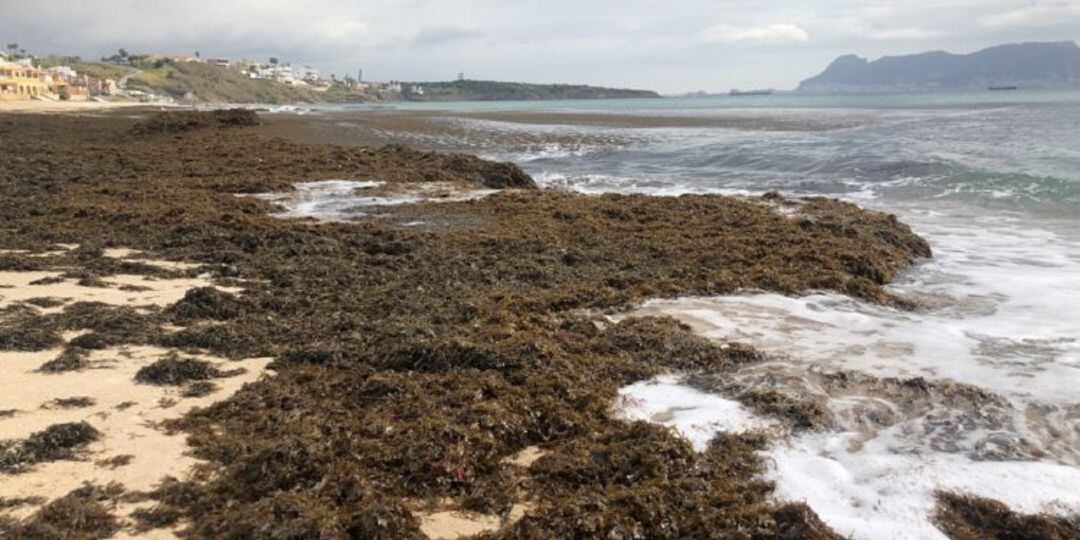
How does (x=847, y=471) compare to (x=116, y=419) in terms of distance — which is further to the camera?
(x=116, y=419)

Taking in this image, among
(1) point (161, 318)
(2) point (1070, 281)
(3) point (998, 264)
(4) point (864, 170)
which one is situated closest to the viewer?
(1) point (161, 318)

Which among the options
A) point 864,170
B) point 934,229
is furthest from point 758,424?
point 864,170

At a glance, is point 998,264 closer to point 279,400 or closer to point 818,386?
point 818,386

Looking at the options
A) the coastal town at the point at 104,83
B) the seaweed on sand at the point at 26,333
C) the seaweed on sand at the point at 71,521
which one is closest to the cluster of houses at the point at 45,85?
the coastal town at the point at 104,83

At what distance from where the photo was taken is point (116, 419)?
4168 millimetres

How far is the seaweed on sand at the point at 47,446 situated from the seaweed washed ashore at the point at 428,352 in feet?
0.05

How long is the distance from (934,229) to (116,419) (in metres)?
11.7

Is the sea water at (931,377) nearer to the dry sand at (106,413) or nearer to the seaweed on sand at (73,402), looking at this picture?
the dry sand at (106,413)

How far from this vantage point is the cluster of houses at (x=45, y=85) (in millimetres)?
69750

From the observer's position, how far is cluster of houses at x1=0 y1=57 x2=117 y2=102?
69750 mm

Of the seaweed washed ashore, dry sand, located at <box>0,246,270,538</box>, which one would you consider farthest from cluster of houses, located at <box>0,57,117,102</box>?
dry sand, located at <box>0,246,270,538</box>

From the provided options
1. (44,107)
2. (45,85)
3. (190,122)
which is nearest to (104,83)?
(45,85)

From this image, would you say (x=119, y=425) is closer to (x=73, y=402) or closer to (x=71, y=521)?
(x=73, y=402)

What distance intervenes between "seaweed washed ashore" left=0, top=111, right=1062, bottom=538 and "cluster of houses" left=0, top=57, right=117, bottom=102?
70698 millimetres
